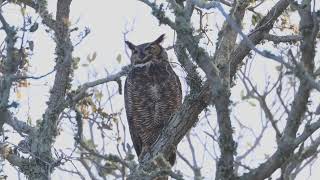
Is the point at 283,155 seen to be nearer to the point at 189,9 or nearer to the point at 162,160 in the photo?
the point at 162,160

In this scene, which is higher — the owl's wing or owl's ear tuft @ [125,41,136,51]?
owl's ear tuft @ [125,41,136,51]

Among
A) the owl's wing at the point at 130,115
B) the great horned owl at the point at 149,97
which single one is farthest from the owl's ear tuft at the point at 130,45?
the owl's wing at the point at 130,115

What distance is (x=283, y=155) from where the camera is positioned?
3.49 m

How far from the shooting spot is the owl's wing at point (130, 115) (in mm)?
7676

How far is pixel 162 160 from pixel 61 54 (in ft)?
5.95

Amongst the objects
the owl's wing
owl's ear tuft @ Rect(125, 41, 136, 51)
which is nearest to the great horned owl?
the owl's wing

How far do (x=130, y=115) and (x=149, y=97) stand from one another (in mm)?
393

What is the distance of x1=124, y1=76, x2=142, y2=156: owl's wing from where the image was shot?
7676mm

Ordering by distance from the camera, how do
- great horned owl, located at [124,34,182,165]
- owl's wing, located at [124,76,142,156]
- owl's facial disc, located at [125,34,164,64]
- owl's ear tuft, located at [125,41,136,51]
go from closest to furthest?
great horned owl, located at [124,34,182,165] → owl's wing, located at [124,76,142,156] → owl's facial disc, located at [125,34,164,64] → owl's ear tuft, located at [125,41,136,51]

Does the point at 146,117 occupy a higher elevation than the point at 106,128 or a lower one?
higher

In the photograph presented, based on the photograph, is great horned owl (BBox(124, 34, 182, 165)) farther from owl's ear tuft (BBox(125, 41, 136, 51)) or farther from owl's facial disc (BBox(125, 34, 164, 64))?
owl's ear tuft (BBox(125, 41, 136, 51))

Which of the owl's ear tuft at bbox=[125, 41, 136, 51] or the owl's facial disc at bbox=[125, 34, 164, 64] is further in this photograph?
A: the owl's ear tuft at bbox=[125, 41, 136, 51]

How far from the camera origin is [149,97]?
754 cm

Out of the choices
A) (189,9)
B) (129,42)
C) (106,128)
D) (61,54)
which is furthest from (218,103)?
(129,42)
